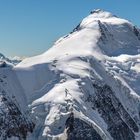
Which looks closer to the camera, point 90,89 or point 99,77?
point 90,89

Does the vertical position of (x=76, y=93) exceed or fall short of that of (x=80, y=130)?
it exceeds it

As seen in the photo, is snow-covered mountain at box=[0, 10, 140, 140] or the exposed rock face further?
snow-covered mountain at box=[0, 10, 140, 140]

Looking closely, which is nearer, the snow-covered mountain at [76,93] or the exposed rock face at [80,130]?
the exposed rock face at [80,130]

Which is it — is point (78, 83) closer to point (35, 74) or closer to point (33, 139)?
point (35, 74)

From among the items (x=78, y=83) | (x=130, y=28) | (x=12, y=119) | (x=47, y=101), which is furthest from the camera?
(x=130, y=28)

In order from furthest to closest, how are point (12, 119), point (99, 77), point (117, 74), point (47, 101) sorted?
point (117, 74), point (99, 77), point (47, 101), point (12, 119)

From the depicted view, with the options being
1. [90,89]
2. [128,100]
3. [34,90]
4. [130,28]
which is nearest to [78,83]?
[90,89]

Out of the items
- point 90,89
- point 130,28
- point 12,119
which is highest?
point 12,119

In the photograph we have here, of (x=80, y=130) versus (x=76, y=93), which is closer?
(x=80, y=130)
